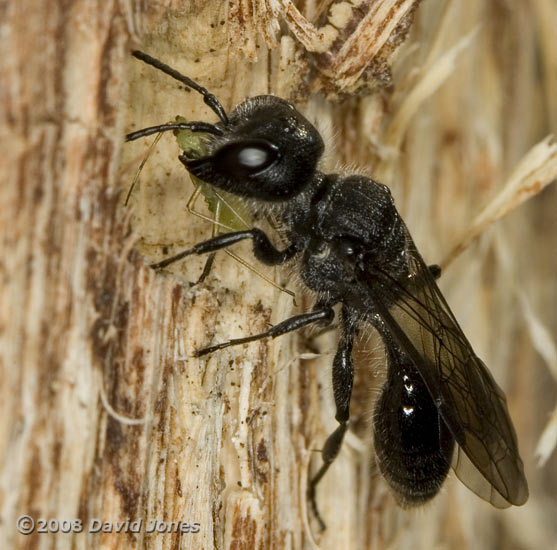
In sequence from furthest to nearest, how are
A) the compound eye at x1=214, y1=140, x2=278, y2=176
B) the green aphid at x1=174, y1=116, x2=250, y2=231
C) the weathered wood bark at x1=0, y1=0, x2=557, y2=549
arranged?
the green aphid at x1=174, y1=116, x2=250, y2=231 → the compound eye at x1=214, y1=140, x2=278, y2=176 → the weathered wood bark at x1=0, y1=0, x2=557, y2=549

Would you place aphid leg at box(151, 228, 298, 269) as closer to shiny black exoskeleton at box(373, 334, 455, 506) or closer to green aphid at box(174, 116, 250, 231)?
green aphid at box(174, 116, 250, 231)

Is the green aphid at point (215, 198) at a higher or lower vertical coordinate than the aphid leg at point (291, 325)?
higher

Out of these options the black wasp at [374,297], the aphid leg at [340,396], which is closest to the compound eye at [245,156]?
the black wasp at [374,297]

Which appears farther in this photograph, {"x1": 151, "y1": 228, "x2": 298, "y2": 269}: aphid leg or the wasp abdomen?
the wasp abdomen

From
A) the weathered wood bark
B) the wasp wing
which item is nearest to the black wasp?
the wasp wing

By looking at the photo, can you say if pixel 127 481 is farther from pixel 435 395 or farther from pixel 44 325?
pixel 435 395

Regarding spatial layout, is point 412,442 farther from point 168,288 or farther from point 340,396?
point 168,288

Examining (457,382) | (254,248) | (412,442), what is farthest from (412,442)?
(254,248)

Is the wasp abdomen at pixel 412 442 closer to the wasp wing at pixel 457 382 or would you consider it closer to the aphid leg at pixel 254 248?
the wasp wing at pixel 457 382
